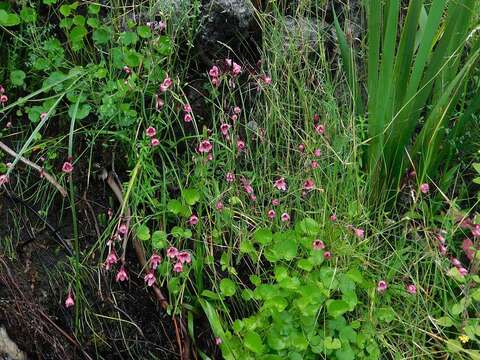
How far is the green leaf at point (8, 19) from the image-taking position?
2.38 m

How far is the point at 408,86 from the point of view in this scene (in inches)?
96.4

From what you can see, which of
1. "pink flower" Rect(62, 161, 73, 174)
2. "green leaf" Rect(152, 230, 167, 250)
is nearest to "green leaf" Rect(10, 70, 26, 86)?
"pink flower" Rect(62, 161, 73, 174)

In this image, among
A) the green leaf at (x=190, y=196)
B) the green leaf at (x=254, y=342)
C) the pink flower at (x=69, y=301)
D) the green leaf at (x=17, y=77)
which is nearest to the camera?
the green leaf at (x=254, y=342)

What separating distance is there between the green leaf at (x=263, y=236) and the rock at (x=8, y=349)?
0.84 m

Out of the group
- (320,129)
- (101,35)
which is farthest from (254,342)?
(101,35)

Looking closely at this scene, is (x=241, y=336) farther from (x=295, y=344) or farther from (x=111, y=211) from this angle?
(x=111, y=211)

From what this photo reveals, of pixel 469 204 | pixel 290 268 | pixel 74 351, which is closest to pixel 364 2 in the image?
pixel 469 204

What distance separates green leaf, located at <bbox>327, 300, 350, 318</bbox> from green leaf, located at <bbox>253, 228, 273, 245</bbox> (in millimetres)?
274

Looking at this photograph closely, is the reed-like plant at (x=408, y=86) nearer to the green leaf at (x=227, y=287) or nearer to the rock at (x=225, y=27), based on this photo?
the rock at (x=225, y=27)

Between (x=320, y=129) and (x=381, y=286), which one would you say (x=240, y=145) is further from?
(x=381, y=286)

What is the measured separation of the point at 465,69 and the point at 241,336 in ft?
3.78

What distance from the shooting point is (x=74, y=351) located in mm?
2197

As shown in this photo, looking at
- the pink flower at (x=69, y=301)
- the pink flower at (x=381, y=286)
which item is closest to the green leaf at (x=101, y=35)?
the pink flower at (x=69, y=301)

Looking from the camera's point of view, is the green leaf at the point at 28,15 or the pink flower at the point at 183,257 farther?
the green leaf at the point at 28,15
